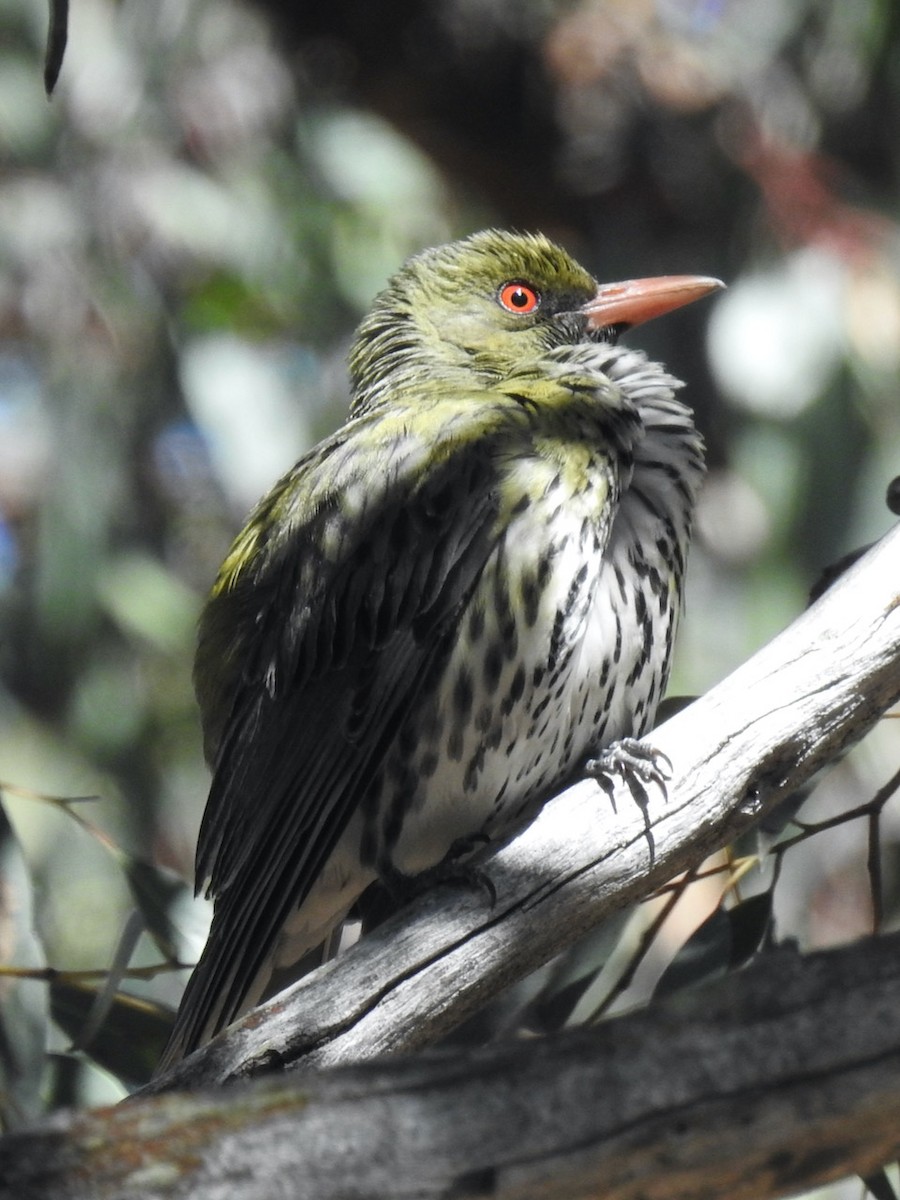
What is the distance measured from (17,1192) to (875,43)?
514 cm

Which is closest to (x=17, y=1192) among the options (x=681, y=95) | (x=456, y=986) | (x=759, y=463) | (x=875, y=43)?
(x=456, y=986)

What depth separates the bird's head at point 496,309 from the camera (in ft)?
12.7

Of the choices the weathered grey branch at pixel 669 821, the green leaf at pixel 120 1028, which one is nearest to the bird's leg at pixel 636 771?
the weathered grey branch at pixel 669 821

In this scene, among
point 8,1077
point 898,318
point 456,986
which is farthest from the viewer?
point 898,318

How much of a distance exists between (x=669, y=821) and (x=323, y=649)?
943mm

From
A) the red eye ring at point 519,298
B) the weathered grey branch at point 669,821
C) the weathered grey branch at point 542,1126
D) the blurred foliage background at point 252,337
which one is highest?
the blurred foliage background at point 252,337

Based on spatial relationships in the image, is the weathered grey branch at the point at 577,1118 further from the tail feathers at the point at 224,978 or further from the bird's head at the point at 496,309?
the bird's head at the point at 496,309

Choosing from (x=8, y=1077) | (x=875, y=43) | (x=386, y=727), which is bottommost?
(x=8, y=1077)

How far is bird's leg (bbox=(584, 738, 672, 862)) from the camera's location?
98.8 inches

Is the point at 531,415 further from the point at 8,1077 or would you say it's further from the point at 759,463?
the point at 759,463

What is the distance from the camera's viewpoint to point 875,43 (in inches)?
225

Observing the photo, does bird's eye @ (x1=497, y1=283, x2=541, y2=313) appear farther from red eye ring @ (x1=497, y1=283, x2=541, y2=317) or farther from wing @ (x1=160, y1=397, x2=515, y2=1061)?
wing @ (x1=160, y1=397, x2=515, y2=1061)

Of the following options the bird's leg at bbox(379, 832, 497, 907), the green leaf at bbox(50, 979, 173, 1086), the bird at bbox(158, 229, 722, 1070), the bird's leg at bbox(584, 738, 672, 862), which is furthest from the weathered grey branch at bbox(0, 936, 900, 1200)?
the green leaf at bbox(50, 979, 173, 1086)

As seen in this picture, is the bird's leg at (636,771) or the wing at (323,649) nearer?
the bird's leg at (636,771)
